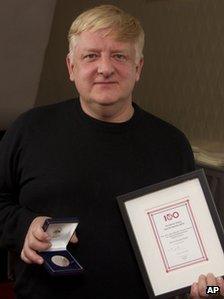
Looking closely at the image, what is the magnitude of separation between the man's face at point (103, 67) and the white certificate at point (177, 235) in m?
0.32

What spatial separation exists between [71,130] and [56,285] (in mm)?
414

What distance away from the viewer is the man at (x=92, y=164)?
1.33m

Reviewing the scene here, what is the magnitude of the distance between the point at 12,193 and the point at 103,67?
0.45 metres

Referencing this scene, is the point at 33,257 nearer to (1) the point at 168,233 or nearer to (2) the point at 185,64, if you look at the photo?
(1) the point at 168,233

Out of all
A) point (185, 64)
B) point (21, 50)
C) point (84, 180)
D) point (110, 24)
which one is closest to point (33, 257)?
point (84, 180)

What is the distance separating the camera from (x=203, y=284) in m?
1.27

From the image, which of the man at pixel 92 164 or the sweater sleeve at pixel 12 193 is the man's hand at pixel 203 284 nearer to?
the man at pixel 92 164

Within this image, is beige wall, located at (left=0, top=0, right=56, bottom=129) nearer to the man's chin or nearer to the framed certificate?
the man's chin

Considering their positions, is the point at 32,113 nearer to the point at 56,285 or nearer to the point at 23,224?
the point at 23,224

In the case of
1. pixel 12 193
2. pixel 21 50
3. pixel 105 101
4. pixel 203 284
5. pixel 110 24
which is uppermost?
pixel 21 50

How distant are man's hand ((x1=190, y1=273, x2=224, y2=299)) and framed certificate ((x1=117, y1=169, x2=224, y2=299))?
24mm

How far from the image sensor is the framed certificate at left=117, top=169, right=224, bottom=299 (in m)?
1.31

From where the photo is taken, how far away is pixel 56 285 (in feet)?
4.41

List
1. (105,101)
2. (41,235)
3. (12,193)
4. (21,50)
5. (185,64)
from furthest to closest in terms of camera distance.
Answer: (21,50) < (185,64) < (12,193) < (105,101) < (41,235)
